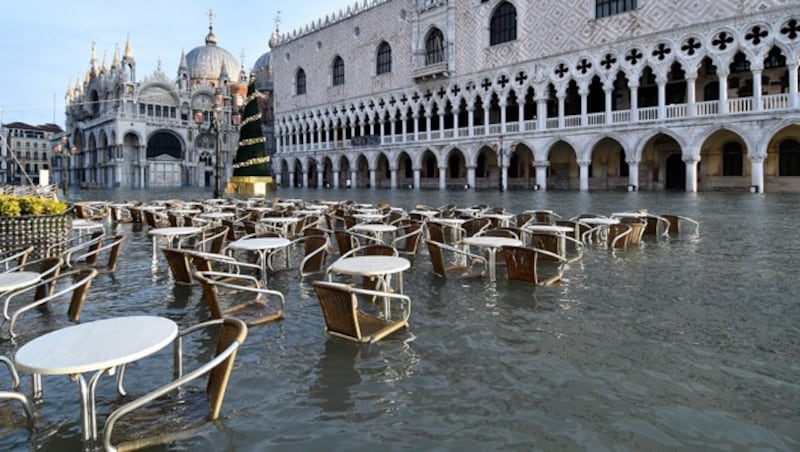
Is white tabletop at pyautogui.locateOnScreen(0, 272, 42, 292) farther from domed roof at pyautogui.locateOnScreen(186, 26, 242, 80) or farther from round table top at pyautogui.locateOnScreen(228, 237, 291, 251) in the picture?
domed roof at pyautogui.locateOnScreen(186, 26, 242, 80)

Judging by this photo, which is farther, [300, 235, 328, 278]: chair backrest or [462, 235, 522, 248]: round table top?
[300, 235, 328, 278]: chair backrest

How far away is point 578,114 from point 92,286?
30.0 meters

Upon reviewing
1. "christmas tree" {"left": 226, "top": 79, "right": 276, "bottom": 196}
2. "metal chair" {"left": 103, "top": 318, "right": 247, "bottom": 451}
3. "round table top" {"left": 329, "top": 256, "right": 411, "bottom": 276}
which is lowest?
"metal chair" {"left": 103, "top": 318, "right": 247, "bottom": 451}

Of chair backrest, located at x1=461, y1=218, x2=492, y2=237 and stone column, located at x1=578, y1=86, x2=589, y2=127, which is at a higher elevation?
stone column, located at x1=578, y1=86, x2=589, y2=127

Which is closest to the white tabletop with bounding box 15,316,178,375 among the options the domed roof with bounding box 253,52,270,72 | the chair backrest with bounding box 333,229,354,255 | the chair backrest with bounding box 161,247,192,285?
the chair backrest with bounding box 161,247,192,285

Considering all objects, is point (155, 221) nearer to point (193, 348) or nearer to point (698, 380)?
point (193, 348)

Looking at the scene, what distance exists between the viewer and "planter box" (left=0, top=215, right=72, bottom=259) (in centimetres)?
738

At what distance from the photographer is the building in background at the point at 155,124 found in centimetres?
6041

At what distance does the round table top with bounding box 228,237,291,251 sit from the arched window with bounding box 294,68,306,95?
151ft

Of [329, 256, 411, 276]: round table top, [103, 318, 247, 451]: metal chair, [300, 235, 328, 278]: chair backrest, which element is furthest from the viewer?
[300, 235, 328, 278]: chair backrest

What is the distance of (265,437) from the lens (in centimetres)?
285

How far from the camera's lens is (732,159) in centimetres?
2636

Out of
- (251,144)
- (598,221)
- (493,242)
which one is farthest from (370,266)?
(251,144)

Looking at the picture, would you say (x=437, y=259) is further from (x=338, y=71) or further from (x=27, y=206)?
(x=338, y=71)
